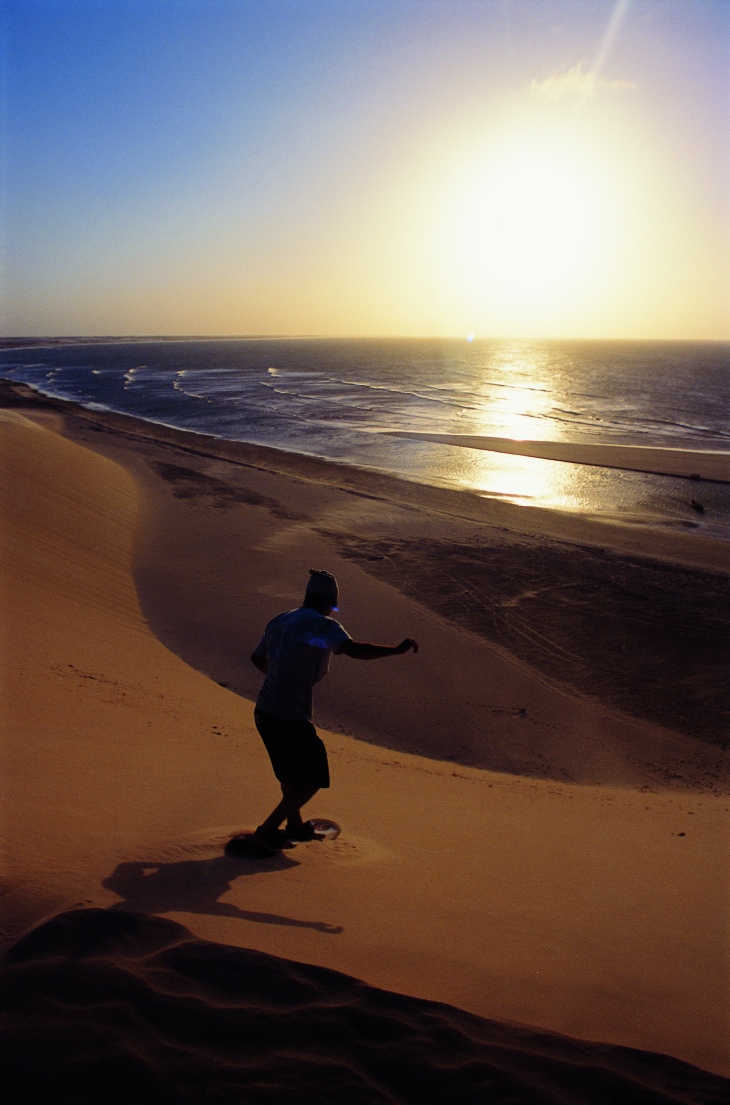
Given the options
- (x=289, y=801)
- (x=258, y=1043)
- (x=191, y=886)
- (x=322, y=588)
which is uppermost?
(x=322, y=588)

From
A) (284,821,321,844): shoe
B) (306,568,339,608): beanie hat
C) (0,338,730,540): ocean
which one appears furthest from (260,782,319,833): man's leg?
(0,338,730,540): ocean

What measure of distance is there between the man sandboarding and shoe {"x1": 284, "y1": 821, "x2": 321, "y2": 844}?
0.08m

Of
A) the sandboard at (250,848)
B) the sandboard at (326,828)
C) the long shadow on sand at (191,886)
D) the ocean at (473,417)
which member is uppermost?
the ocean at (473,417)

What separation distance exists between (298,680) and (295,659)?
0.12m

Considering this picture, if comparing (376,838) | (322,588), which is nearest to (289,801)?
(376,838)

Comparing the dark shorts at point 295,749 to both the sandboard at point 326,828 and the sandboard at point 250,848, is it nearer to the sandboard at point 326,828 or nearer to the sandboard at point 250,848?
the sandboard at point 250,848

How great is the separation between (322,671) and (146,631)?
21.4ft

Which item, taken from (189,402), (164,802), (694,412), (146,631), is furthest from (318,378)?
(164,802)

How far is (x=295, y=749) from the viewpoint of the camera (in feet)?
12.1

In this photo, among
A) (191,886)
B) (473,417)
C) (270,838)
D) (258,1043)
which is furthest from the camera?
(473,417)

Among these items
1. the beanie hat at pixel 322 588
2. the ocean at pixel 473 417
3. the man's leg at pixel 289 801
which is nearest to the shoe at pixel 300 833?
the man's leg at pixel 289 801

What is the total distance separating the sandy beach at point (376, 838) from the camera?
2.10 meters

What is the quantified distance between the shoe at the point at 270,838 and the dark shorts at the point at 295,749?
0.33 meters

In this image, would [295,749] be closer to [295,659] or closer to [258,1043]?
[295,659]
